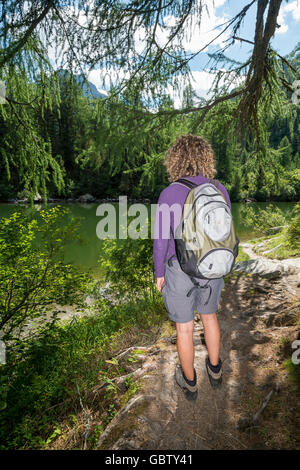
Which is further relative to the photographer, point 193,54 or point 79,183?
point 79,183

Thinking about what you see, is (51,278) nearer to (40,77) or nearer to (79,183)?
(40,77)

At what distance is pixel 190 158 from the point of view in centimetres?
181

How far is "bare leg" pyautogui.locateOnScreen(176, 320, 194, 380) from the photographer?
179 centimetres

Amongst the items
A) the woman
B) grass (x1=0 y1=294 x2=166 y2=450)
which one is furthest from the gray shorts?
grass (x1=0 y1=294 x2=166 y2=450)

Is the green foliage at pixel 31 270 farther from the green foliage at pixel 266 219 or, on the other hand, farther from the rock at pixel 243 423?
the green foliage at pixel 266 219

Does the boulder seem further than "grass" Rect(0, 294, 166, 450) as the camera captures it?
Yes

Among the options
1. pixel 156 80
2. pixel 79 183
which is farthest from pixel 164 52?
pixel 79 183

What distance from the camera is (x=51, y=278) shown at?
11.5 ft

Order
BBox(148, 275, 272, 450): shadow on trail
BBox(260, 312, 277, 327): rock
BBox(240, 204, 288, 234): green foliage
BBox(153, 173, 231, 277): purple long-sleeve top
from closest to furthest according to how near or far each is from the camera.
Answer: BBox(148, 275, 272, 450): shadow on trail → BBox(153, 173, 231, 277): purple long-sleeve top → BBox(260, 312, 277, 327): rock → BBox(240, 204, 288, 234): green foliage

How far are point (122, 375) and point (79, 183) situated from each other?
46.3 metres

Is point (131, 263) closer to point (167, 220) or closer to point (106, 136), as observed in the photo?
point (106, 136)

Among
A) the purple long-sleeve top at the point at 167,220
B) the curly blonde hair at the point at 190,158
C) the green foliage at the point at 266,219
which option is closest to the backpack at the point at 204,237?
the purple long-sleeve top at the point at 167,220

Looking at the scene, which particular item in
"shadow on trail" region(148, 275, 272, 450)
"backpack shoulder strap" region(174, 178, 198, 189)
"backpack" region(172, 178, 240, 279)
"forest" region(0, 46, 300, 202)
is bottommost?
"shadow on trail" region(148, 275, 272, 450)

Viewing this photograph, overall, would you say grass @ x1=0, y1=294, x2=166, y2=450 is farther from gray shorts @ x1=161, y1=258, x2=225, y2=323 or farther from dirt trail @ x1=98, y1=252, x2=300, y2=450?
gray shorts @ x1=161, y1=258, x2=225, y2=323
